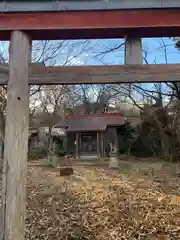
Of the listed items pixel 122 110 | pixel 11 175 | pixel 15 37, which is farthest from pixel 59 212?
pixel 122 110

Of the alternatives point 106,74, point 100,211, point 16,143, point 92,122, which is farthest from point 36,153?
point 106,74

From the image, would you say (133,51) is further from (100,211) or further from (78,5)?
(100,211)

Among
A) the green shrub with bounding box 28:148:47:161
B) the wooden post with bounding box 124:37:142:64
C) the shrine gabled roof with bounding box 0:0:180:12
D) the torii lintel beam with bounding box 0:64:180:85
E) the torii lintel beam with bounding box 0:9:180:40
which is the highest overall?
the shrine gabled roof with bounding box 0:0:180:12

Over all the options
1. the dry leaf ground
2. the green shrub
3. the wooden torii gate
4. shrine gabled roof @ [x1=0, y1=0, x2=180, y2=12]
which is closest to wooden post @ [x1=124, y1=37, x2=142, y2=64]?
the wooden torii gate

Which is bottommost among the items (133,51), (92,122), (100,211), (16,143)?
(100,211)

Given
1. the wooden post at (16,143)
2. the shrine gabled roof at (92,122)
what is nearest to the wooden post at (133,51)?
the wooden post at (16,143)

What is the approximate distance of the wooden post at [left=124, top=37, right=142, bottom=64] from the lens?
7.28 feet

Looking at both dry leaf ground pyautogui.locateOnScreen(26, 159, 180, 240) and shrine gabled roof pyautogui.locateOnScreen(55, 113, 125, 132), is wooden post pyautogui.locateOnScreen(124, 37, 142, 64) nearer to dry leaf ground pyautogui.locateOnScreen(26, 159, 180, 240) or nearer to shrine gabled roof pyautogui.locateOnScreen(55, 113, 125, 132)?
dry leaf ground pyautogui.locateOnScreen(26, 159, 180, 240)

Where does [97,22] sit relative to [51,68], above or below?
above

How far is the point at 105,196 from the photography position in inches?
250

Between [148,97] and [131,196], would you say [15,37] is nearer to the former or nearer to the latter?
[131,196]

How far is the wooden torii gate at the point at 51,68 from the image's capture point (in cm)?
213

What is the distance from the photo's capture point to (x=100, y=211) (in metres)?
5.34

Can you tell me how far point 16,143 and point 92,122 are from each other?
572 inches
